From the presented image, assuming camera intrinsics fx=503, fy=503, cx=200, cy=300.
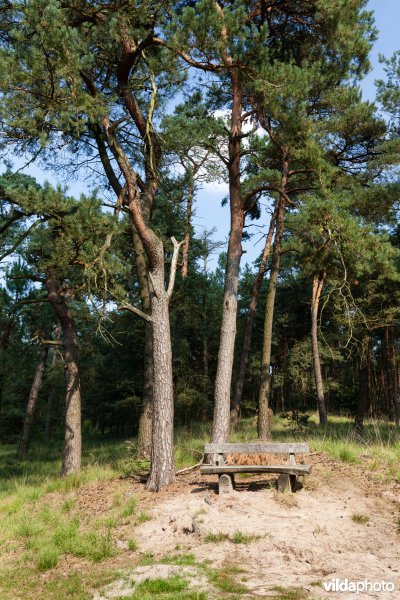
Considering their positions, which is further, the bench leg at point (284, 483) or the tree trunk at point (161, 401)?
the tree trunk at point (161, 401)

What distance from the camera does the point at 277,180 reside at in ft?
45.4

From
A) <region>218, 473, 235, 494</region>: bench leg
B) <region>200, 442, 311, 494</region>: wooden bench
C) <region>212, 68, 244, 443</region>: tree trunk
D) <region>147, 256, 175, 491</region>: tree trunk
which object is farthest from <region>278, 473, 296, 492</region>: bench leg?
<region>212, 68, 244, 443</region>: tree trunk

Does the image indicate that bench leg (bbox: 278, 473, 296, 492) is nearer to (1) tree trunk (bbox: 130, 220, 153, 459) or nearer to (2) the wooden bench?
(2) the wooden bench

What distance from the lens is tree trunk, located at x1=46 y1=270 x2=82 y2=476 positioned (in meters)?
11.6

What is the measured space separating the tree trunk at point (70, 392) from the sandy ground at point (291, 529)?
3.50m

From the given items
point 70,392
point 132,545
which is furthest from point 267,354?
point 132,545

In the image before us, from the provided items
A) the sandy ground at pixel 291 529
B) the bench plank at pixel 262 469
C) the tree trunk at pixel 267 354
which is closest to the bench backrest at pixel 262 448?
the bench plank at pixel 262 469

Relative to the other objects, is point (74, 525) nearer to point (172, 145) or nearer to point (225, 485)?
point (225, 485)

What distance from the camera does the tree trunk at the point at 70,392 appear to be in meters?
11.6

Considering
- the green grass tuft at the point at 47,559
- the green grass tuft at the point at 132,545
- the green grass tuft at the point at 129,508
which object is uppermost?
the green grass tuft at the point at 129,508

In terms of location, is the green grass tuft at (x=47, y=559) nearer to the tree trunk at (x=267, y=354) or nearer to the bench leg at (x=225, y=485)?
the bench leg at (x=225, y=485)

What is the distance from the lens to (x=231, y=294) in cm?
1096

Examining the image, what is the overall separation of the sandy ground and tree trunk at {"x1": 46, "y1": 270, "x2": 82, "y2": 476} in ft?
11.5

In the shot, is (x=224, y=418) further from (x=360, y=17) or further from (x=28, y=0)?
(x=360, y=17)
